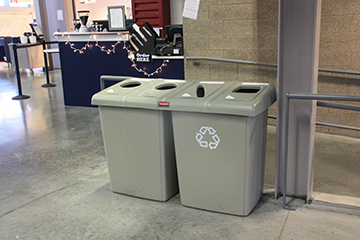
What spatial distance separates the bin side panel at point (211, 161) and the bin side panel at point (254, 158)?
0.03 meters

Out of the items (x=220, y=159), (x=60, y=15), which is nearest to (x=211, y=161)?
(x=220, y=159)

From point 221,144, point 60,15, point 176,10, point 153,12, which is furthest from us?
point 60,15

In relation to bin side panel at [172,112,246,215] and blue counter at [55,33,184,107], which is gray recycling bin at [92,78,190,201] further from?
blue counter at [55,33,184,107]

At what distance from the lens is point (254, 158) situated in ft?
6.90

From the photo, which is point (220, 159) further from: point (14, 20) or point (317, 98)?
point (14, 20)

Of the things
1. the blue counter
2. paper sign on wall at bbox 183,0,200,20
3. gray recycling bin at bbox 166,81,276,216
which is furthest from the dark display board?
gray recycling bin at bbox 166,81,276,216

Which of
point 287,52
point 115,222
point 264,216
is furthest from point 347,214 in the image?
point 115,222

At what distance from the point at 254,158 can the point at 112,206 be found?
1.08 meters

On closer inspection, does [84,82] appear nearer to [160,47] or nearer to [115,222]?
[160,47]

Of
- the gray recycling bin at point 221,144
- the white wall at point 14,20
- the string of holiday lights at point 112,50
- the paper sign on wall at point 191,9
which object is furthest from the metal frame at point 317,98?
the white wall at point 14,20

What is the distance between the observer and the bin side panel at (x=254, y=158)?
2.01 m

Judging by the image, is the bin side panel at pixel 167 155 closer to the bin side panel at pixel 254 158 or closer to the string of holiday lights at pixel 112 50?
the bin side panel at pixel 254 158

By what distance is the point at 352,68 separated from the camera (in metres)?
3.66

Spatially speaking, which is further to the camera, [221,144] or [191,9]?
[191,9]
